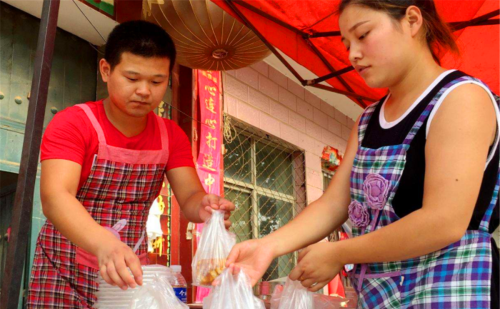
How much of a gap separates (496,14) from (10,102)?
9.92 feet

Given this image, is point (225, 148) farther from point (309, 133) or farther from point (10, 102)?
point (10, 102)

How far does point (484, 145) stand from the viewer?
1.24m

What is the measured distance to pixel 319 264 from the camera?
1.34m

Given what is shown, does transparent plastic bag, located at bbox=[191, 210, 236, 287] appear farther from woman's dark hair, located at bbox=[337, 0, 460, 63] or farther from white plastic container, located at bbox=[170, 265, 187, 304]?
woman's dark hair, located at bbox=[337, 0, 460, 63]

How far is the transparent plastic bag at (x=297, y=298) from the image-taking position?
4.79 feet

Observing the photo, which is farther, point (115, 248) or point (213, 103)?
point (213, 103)

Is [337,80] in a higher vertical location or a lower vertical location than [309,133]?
lower

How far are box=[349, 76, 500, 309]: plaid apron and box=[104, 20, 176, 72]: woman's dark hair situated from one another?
938 millimetres

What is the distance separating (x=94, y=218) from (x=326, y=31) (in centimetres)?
157

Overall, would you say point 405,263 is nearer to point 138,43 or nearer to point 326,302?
point 326,302

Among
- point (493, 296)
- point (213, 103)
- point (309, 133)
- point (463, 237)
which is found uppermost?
point (309, 133)

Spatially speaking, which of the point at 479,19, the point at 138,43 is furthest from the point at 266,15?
the point at 479,19

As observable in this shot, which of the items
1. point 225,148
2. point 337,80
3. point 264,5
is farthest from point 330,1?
point 225,148

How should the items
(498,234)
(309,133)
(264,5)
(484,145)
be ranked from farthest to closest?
(309,133) → (264,5) → (498,234) → (484,145)
